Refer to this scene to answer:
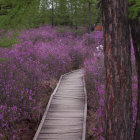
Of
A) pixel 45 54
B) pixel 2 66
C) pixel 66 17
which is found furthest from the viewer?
pixel 66 17

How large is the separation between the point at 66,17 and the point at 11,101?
22115 millimetres

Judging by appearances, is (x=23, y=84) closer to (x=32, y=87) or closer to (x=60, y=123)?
(x=32, y=87)

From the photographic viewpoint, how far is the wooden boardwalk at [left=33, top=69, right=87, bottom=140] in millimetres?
4954

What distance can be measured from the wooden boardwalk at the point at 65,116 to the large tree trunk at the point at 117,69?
195cm

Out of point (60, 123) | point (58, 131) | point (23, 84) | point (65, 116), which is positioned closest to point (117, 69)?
point (58, 131)

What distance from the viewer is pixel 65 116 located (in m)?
5.84

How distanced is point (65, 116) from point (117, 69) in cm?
333

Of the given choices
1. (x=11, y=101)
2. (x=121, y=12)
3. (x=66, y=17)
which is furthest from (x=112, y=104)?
(x=66, y=17)

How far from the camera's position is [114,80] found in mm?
2930

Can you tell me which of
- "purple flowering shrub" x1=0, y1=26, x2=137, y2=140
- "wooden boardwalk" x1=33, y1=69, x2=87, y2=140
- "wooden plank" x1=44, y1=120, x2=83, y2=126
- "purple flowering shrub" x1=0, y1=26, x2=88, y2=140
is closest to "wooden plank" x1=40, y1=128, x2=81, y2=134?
"wooden boardwalk" x1=33, y1=69, x2=87, y2=140

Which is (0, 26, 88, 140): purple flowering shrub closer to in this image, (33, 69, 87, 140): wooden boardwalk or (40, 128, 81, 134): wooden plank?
(33, 69, 87, 140): wooden boardwalk

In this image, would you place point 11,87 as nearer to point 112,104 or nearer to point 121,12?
point 112,104

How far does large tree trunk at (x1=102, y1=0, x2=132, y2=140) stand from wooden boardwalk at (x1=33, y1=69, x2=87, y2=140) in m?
1.95

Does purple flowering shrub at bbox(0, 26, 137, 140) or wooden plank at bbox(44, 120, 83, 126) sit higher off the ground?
purple flowering shrub at bbox(0, 26, 137, 140)
